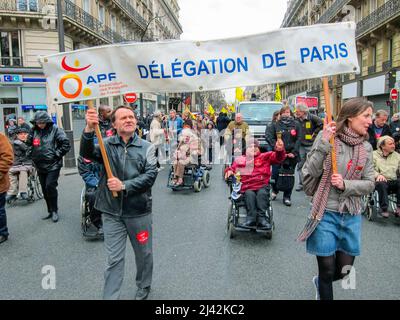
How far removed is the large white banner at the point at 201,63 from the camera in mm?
3299

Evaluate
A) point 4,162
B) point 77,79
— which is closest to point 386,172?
point 77,79

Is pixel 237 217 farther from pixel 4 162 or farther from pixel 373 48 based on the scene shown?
pixel 373 48

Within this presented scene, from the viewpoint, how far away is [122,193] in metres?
3.34

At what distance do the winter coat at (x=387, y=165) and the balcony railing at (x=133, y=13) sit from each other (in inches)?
1198

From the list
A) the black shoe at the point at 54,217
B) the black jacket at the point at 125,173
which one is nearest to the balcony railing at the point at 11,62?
the black shoe at the point at 54,217

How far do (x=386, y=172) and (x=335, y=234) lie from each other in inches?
159

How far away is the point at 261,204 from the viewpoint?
5.48m

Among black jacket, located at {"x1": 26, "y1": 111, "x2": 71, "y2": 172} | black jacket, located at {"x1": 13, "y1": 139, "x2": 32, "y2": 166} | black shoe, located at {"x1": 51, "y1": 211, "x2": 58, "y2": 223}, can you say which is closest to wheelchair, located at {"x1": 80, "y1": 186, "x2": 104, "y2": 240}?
black shoe, located at {"x1": 51, "y1": 211, "x2": 58, "y2": 223}

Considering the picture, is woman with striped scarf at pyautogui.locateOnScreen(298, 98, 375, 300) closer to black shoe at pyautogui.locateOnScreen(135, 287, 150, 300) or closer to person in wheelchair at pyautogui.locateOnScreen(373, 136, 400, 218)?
black shoe at pyautogui.locateOnScreen(135, 287, 150, 300)

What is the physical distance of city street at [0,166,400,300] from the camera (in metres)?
3.87

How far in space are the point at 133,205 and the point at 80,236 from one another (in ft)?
9.12
